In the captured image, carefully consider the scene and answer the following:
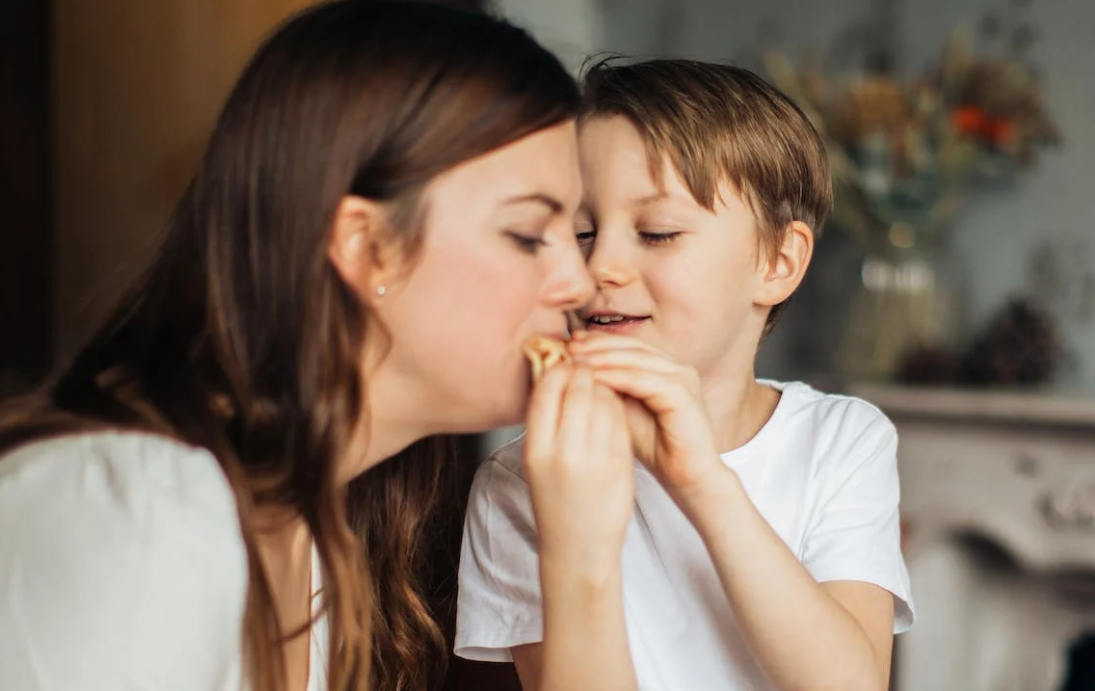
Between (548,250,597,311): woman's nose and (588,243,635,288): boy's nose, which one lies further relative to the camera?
(588,243,635,288): boy's nose

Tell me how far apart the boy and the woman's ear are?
0.64 feet

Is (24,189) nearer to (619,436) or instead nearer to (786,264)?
(786,264)

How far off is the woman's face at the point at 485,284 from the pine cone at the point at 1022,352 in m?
1.83

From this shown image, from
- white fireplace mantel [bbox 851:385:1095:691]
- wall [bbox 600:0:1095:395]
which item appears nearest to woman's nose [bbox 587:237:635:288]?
white fireplace mantel [bbox 851:385:1095:691]

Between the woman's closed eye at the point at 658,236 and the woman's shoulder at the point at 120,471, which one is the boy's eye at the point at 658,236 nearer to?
the woman's closed eye at the point at 658,236

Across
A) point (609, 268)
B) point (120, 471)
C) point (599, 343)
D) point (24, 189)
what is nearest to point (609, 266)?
point (609, 268)

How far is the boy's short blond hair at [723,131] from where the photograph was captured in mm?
1151

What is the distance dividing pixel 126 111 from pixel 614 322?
2350mm

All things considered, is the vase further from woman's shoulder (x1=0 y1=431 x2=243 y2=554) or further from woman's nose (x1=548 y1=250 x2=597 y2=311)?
woman's shoulder (x1=0 y1=431 x2=243 y2=554)

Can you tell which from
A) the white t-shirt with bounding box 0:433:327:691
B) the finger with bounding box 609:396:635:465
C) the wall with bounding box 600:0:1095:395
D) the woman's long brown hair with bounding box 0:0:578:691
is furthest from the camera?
the wall with bounding box 600:0:1095:395

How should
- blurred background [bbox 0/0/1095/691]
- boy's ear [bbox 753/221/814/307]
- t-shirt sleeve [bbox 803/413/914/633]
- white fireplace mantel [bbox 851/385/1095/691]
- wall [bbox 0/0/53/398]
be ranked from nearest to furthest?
t-shirt sleeve [bbox 803/413/914/633]
boy's ear [bbox 753/221/814/307]
white fireplace mantel [bbox 851/385/1095/691]
blurred background [bbox 0/0/1095/691]
wall [bbox 0/0/53/398]

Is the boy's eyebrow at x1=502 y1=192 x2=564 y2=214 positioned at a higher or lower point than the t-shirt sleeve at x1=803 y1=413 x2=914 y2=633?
higher

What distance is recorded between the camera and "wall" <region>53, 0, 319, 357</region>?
2959 mm

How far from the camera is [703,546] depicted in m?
1.19
